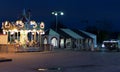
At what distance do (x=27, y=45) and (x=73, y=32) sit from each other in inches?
1137

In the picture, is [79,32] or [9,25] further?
[79,32]

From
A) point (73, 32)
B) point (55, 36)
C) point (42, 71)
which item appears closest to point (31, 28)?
point (55, 36)

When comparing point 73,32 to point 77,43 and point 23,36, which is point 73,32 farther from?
point 23,36

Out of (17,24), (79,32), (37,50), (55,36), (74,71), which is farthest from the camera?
(79,32)

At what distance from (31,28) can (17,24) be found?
2.72 metres

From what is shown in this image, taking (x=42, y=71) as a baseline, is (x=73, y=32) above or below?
above

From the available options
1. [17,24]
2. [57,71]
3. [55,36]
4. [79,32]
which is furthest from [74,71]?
[79,32]

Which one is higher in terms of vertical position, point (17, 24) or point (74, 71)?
point (17, 24)

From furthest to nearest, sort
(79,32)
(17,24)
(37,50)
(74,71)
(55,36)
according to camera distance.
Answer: (79,32) < (55,36) < (17,24) < (37,50) < (74,71)

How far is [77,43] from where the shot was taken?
86438 mm

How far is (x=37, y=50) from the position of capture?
60344mm

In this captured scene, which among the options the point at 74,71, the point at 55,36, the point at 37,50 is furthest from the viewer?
the point at 55,36

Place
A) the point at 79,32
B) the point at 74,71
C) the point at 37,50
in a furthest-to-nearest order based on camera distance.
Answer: the point at 79,32 → the point at 37,50 → the point at 74,71

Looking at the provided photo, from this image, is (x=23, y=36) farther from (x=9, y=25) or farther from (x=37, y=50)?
(x=37, y=50)
